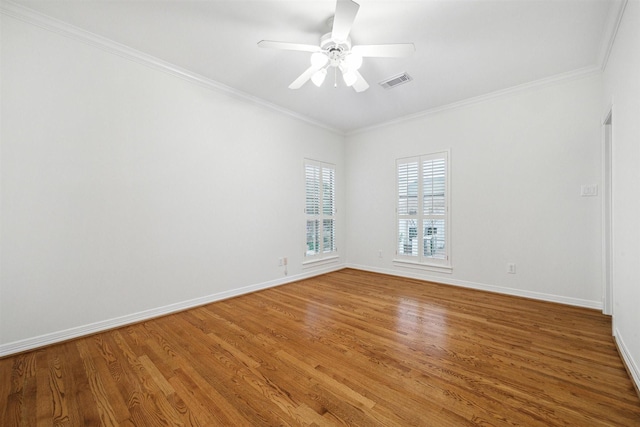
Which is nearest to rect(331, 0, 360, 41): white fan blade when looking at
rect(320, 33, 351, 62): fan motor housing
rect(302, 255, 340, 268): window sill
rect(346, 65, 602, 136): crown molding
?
rect(320, 33, 351, 62): fan motor housing

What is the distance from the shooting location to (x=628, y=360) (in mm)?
1841

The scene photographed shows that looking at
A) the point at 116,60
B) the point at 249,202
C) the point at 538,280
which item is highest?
the point at 116,60

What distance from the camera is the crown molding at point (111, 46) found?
2.18 metres

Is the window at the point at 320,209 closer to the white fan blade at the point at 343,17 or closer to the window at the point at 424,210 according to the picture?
the window at the point at 424,210

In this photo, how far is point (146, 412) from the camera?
1.50 meters

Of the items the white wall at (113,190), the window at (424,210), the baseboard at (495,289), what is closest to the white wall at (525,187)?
the baseboard at (495,289)

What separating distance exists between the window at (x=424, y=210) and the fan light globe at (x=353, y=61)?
2.43 meters

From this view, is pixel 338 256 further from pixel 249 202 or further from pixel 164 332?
pixel 164 332

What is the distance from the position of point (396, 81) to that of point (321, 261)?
3.17 m

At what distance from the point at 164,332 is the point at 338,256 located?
3367 mm

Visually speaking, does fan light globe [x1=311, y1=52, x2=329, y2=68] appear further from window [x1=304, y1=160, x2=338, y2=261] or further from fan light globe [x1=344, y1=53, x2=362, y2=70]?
window [x1=304, y1=160, x2=338, y2=261]

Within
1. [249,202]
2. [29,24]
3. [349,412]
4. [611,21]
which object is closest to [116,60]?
[29,24]

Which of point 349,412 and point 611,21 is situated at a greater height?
point 611,21

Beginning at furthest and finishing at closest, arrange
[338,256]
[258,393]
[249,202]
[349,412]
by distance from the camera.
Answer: [338,256]
[249,202]
[258,393]
[349,412]
